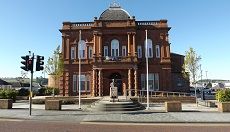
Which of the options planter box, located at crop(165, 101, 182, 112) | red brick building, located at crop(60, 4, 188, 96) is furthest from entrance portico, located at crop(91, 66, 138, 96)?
planter box, located at crop(165, 101, 182, 112)

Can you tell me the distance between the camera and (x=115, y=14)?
1583 inches

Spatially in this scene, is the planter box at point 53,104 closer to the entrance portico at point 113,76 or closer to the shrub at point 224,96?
the shrub at point 224,96

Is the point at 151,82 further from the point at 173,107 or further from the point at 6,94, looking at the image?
the point at 6,94

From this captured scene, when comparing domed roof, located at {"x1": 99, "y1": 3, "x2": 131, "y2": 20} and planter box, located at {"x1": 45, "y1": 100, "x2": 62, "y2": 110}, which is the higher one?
domed roof, located at {"x1": 99, "y1": 3, "x2": 131, "y2": 20}

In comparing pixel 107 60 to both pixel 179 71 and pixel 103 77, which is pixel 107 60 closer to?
pixel 103 77

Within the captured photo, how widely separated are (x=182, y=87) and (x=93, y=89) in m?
19.2

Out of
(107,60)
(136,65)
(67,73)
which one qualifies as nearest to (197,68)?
(136,65)

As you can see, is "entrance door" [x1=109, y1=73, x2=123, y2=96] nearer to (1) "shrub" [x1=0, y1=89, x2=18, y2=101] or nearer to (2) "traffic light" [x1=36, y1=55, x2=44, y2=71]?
(1) "shrub" [x1=0, y1=89, x2=18, y2=101]

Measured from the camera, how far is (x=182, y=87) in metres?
48.5

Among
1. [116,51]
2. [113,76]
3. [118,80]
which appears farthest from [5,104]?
[116,51]

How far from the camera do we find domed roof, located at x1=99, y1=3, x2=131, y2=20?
39.7 m

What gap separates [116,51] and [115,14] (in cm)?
584

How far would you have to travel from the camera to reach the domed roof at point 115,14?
39688mm

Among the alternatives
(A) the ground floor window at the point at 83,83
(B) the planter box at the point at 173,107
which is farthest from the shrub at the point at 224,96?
(A) the ground floor window at the point at 83,83
